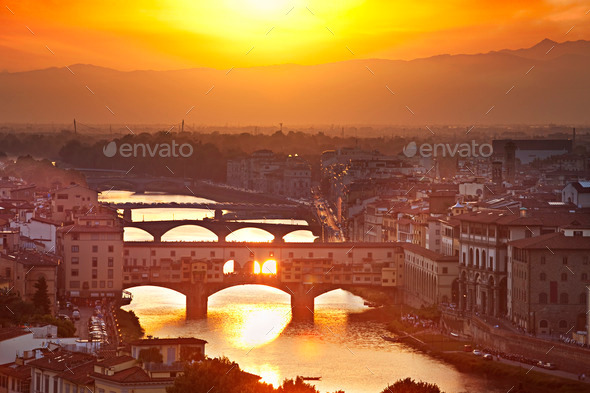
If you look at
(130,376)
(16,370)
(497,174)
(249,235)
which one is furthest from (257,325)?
(249,235)

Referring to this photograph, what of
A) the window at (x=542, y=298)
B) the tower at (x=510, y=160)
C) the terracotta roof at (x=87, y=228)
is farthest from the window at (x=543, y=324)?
the tower at (x=510, y=160)

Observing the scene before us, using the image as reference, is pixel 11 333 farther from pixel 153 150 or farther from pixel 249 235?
pixel 153 150

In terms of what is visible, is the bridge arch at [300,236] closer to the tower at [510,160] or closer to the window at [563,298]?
the tower at [510,160]

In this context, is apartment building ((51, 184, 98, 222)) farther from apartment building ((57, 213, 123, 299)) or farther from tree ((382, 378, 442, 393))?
tree ((382, 378, 442, 393))

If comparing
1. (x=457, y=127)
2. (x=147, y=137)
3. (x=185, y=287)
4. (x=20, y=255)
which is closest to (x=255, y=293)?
(x=185, y=287)

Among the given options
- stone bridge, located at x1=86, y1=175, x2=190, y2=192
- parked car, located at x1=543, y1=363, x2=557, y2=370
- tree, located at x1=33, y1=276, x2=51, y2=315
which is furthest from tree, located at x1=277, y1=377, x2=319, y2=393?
stone bridge, located at x1=86, y1=175, x2=190, y2=192

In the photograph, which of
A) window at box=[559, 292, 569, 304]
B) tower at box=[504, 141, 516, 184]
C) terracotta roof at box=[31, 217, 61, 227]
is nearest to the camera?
window at box=[559, 292, 569, 304]

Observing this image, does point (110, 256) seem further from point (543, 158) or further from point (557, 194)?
point (543, 158)
